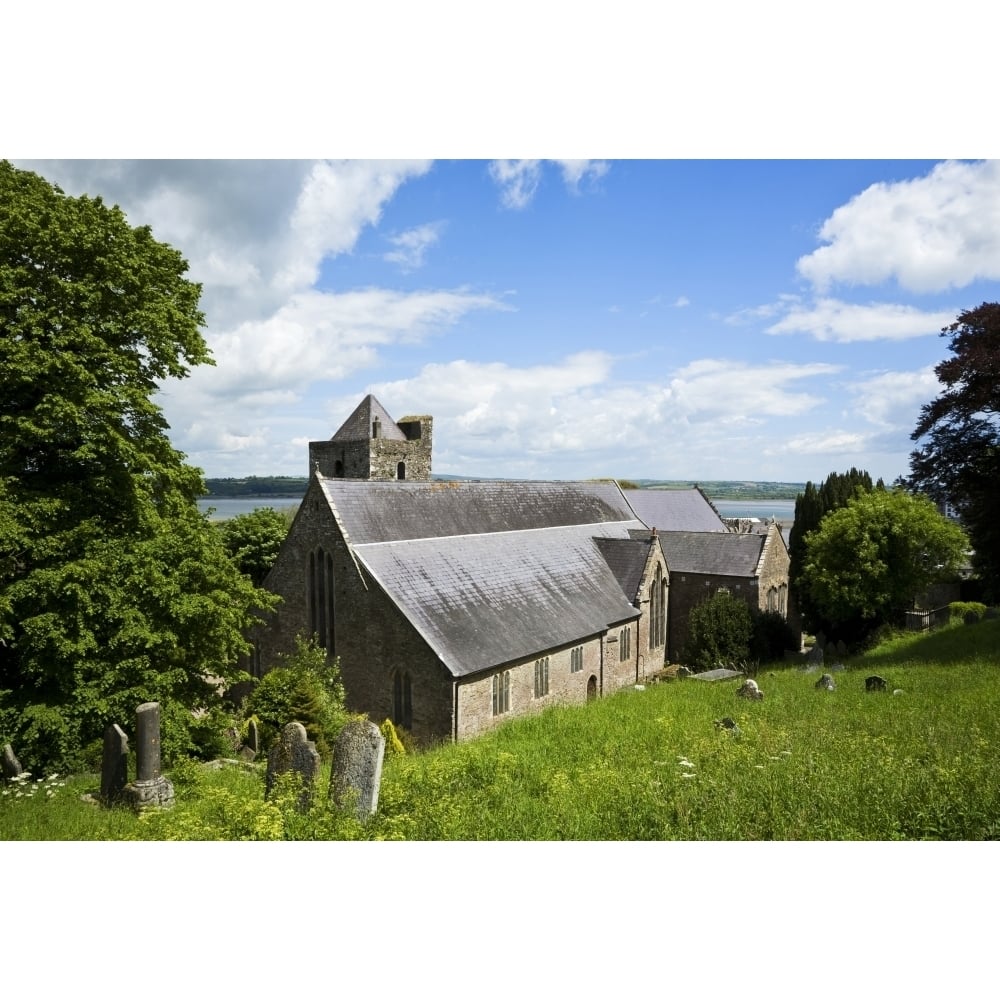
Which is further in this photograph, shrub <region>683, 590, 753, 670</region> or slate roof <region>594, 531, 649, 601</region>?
slate roof <region>594, 531, 649, 601</region>

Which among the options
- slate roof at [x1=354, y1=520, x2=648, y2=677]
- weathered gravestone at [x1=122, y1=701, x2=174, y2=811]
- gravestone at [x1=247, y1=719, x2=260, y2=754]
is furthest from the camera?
slate roof at [x1=354, y1=520, x2=648, y2=677]

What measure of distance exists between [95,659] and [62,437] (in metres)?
4.01

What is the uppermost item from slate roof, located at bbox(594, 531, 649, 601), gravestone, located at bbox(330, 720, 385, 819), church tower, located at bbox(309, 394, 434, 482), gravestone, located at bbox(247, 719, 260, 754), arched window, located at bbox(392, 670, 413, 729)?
church tower, located at bbox(309, 394, 434, 482)

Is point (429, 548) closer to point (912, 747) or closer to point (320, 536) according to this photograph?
point (320, 536)

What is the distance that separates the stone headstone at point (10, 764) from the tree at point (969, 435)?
2077cm

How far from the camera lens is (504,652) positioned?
1906 centimetres

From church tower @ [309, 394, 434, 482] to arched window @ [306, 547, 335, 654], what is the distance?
15958 millimetres

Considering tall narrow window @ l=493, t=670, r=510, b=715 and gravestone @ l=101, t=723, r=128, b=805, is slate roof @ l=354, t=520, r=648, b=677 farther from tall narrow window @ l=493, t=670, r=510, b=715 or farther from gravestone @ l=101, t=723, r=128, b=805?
gravestone @ l=101, t=723, r=128, b=805

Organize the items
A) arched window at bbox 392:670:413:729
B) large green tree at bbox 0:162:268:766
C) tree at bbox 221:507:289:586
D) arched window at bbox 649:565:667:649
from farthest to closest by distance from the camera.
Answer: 1. tree at bbox 221:507:289:586
2. arched window at bbox 649:565:667:649
3. arched window at bbox 392:670:413:729
4. large green tree at bbox 0:162:268:766

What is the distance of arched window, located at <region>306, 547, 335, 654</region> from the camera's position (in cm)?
2041

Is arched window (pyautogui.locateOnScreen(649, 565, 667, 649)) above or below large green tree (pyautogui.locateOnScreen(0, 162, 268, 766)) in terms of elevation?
below

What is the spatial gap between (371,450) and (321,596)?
56.3 ft

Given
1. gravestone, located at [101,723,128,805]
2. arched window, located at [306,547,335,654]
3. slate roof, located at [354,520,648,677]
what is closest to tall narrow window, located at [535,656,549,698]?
slate roof, located at [354,520,648,677]

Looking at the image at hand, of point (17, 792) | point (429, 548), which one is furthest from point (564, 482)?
point (17, 792)
